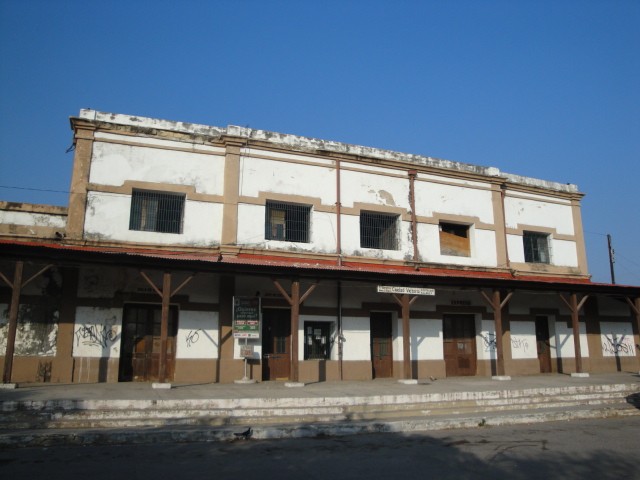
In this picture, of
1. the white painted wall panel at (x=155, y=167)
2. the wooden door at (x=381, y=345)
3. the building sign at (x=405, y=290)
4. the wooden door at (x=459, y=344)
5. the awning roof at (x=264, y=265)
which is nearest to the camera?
the awning roof at (x=264, y=265)

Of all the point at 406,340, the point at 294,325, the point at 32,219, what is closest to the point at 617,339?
the point at 406,340

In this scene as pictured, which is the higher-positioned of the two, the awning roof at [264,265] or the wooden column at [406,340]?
the awning roof at [264,265]

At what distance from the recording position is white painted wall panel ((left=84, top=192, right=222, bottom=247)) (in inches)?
571

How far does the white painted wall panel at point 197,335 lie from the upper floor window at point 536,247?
12358 millimetres

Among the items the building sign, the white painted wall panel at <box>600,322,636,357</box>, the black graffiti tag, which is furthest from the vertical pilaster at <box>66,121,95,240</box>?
the white painted wall panel at <box>600,322,636,357</box>

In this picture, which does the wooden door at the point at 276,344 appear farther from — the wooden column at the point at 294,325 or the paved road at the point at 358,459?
the paved road at the point at 358,459

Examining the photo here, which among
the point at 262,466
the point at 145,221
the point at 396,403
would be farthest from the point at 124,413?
the point at 145,221

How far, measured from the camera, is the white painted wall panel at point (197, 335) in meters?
14.3

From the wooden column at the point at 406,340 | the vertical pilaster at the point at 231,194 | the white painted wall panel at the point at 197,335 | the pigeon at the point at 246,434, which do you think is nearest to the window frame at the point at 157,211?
the vertical pilaster at the point at 231,194

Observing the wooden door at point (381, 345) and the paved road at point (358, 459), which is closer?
the paved road at point (358, 459)

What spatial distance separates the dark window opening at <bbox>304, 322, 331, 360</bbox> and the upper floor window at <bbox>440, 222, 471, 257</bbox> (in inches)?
209

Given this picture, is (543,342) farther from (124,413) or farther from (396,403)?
(124,413)

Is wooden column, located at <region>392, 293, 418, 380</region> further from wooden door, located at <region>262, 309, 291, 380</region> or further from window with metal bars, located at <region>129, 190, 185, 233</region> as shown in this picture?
window with metal bars, located at <region>129, 190, 185, 233</region>

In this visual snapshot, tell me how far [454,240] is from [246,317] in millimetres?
8450
